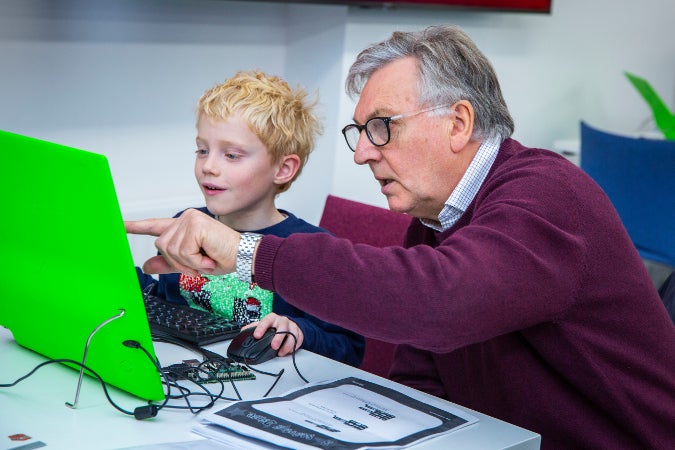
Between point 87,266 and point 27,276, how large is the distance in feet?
0.64

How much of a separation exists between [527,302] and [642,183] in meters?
2.11

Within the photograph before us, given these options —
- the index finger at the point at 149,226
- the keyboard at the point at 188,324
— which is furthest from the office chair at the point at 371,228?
the index finger at the point at 149,226

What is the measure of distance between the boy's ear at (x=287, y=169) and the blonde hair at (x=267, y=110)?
0.5 inches

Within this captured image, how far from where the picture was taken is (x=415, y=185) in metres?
1.61

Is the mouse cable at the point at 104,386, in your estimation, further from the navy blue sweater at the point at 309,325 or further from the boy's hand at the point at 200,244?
the navy blue sweater at the point at 309,325

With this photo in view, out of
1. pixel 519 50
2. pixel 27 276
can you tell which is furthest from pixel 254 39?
pixel 27 276

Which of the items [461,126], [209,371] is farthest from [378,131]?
[209,371]

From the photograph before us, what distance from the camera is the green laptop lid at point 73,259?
128 centimetres

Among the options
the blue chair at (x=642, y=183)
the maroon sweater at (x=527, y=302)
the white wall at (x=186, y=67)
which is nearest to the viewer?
the maroon sweater at (x=527, y=302)

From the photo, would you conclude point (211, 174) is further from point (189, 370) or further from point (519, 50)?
point (519, 50)

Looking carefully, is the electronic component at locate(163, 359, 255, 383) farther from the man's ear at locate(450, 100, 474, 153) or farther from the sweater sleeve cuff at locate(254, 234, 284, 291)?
the man's ear at locate(450, 100, 474, 153)

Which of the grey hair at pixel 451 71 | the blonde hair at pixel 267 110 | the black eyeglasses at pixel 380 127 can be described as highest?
the grey hair at pixel 451 71

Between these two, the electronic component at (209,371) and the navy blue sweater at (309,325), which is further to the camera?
the navy blue sweater at (309,325)

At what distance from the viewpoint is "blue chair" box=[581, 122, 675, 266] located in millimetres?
3207
